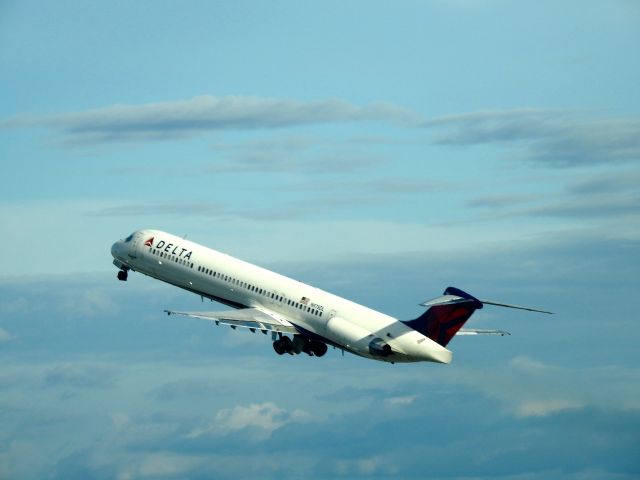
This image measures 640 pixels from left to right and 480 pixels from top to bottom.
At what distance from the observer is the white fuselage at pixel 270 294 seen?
87.8m

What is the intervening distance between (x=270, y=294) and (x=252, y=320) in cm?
263

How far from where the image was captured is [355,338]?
88438mm

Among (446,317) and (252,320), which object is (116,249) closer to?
(252,320)

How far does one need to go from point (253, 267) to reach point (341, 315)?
9.59 m

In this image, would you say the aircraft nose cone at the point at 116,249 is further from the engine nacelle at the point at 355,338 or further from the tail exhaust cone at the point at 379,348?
the tail exhaust cone at the point at 379,348

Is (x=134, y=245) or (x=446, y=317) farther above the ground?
(x=134, y=245)

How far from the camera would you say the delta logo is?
99.8 m

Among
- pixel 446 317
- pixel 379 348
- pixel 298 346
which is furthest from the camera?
pixel 298 346

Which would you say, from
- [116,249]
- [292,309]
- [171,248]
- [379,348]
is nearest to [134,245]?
[116,249]

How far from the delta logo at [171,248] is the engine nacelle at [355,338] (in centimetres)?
1492

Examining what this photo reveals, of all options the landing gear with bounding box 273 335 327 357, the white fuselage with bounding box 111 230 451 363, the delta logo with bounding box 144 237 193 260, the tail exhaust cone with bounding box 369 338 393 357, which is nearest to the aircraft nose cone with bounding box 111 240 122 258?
the white fuselage with bounding box 111 230 451 363

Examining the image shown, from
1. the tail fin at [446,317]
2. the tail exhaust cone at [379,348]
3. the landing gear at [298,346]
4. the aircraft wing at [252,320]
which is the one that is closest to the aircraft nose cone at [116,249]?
the aircraft wing at [252,320]

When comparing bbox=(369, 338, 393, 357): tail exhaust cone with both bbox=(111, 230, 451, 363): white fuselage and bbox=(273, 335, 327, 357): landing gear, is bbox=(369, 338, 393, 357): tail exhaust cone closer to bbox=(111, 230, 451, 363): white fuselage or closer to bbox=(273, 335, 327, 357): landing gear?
bbox=(111, 230, 451, 363): white fuselage

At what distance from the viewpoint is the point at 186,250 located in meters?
100
